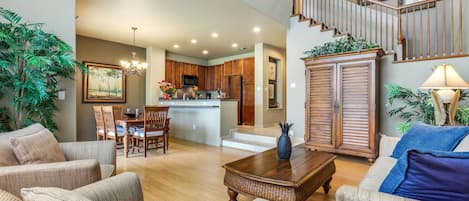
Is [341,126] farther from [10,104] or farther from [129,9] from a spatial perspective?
[10,104]

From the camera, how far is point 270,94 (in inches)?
273

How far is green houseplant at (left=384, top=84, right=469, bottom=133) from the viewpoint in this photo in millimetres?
2904

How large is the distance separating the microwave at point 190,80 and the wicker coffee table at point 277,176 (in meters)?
5.74

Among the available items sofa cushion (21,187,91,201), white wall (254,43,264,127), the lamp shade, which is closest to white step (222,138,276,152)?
white wall (254,43,264,127)

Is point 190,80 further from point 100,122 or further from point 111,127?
point 111,127

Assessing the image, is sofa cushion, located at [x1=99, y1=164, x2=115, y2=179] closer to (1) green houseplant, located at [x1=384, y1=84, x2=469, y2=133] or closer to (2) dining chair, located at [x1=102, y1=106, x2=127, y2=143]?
(2) dining chair, located at [x1=102, y1=106, x2=127, y2=143]

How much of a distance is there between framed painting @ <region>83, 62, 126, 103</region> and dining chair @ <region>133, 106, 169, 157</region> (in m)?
2.22

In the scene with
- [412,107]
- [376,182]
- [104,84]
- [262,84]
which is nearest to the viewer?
[376,182]

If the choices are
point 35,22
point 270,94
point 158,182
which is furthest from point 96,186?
point 270,94

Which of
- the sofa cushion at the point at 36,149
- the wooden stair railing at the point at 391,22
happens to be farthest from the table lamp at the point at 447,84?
the sofa cushion at the point at 36,149

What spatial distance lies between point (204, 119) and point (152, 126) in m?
1.40

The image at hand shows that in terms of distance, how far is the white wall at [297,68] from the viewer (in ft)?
15.5

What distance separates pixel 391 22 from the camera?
14.2ft

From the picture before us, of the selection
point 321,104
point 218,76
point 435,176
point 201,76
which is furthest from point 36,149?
point 201,76
